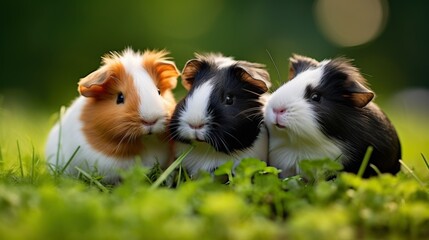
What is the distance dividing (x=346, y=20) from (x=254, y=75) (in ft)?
43.3

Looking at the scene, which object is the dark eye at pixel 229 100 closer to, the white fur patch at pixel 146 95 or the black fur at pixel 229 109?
the black fur at pixel 229 109

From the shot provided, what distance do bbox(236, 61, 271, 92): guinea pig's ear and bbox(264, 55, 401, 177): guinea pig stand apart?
0.10 metres

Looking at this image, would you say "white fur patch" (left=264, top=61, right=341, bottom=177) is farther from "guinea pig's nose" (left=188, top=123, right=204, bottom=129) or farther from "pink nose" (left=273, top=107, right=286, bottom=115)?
"guinea pig's nose" (left=188, top=123, right=204, bottom=129)

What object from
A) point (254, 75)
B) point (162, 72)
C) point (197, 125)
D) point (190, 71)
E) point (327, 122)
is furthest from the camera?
point (162, 72)

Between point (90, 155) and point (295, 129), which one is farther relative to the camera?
point (90, 155)

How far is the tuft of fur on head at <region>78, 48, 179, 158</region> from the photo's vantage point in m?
4.30

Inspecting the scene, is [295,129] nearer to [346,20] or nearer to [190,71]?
[190,71]

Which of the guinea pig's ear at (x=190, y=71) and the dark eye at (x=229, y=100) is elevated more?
the guinea pig's ear at (x=190, y=71)

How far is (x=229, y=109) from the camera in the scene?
427cm

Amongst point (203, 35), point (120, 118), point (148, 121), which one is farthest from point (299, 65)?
point (203, 35)

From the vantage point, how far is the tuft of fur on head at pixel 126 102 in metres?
4.30

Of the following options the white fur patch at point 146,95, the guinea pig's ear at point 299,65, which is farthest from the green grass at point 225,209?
the guinea pig's ear at point 299,65

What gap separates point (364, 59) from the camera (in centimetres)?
1783

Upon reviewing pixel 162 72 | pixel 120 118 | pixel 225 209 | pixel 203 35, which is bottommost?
pixel 203 35
